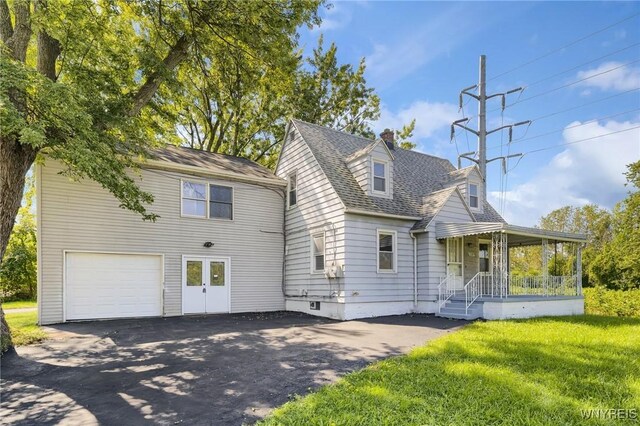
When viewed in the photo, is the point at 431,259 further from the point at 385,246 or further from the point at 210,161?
the point at 210,161

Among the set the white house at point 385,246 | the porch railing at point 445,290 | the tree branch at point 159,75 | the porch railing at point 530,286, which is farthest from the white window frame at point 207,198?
the porch railing at point 530,286

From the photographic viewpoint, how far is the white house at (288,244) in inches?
441

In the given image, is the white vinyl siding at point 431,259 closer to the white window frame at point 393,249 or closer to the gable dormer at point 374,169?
the white window frame at point 393,249

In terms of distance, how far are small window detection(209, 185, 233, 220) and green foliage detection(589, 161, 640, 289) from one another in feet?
67.3

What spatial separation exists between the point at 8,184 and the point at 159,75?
426cm

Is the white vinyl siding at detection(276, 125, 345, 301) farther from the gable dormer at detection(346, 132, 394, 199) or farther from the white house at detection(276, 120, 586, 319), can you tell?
the gable dormer at detection(346, 132, 394, 199)

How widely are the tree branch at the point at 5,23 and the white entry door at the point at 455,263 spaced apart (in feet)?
44.5

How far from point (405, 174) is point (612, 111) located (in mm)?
10862

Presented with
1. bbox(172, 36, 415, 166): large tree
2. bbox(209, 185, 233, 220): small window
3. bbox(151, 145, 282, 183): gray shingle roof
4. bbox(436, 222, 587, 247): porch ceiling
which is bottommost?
bbox(436, 222, 587, 247): porch ceiling

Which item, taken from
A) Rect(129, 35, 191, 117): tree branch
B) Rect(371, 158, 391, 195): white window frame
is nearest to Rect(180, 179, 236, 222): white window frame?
Rect(129, 35, 191, 117): tree branch

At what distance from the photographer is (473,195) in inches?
612

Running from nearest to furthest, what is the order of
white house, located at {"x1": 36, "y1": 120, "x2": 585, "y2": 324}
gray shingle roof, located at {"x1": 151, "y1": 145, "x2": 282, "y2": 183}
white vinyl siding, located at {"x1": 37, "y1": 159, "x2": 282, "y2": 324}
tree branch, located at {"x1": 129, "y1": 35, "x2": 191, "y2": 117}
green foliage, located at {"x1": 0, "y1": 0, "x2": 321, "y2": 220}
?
1. green foliage, located at {"x1": 0, "y1": 0, "x2": 321, "y2": 220}
2. tree branch, located at {"x1": 129, "y1": 35, "x2": 191, "y2": 117}
3. white vinyl siding, located at {"x1": 37, "y1": 159, "x2": 282, "y2": 324}
4. white house, located at {"x1": 36, "y1": 120, "x2": 585, "y2": 324}
5. gray shingle roof, located at {"x1": 151, "y1": 145, "x2": 282, "y2": 183}

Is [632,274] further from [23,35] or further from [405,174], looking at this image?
[23,35]

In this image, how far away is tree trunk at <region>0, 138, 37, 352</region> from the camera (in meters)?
7.34
